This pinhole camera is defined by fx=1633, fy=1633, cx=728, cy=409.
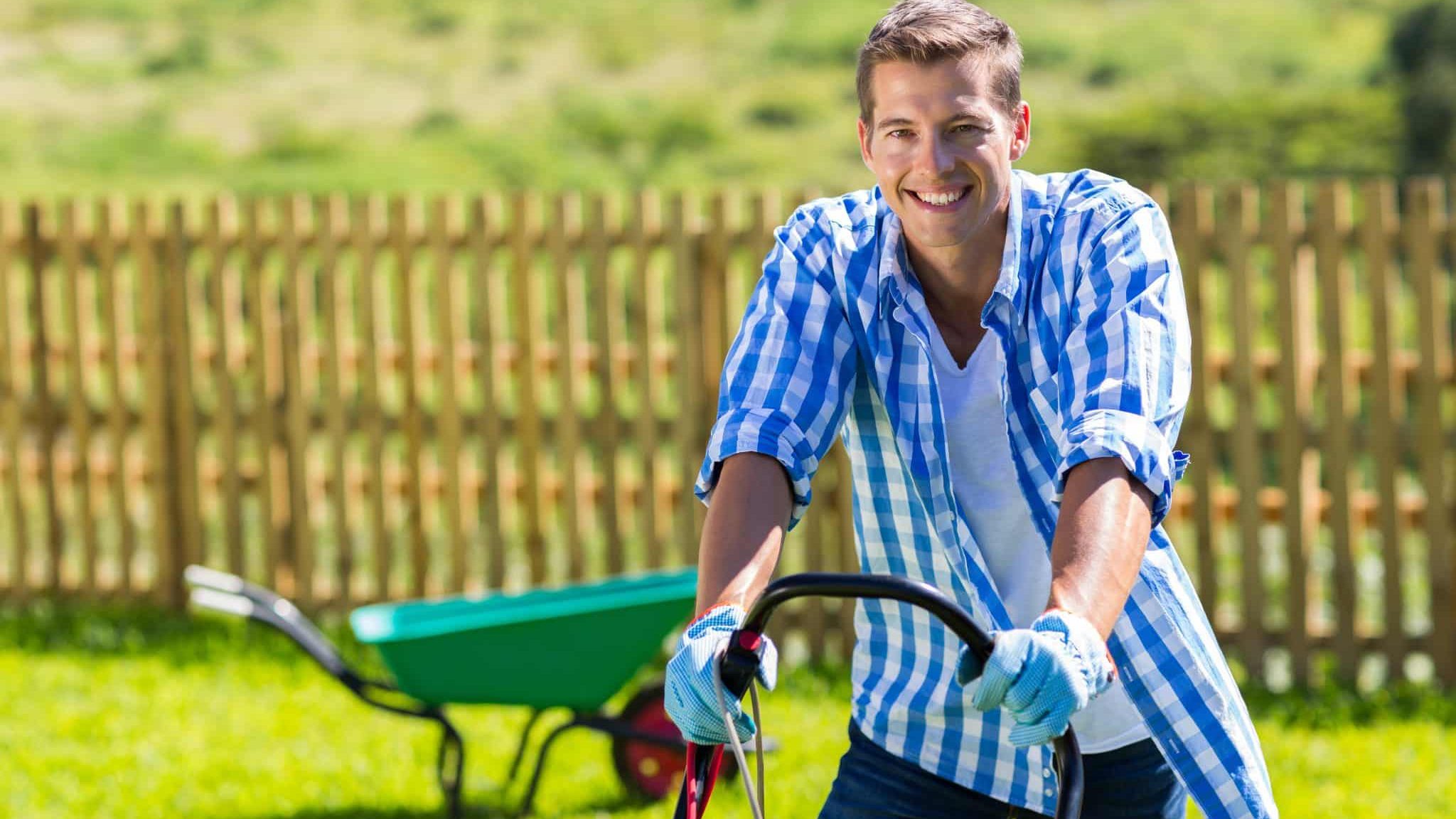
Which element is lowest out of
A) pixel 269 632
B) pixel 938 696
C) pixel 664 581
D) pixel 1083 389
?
pixel 269 632

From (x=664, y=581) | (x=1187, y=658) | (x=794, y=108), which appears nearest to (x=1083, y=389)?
(x=1187, y=658)

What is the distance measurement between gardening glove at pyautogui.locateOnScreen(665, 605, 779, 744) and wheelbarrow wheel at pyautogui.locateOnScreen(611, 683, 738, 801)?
2.88 m

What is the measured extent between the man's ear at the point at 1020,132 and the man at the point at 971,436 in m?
0.01

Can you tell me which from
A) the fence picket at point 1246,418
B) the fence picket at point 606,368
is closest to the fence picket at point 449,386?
the fence picket at point 606,368

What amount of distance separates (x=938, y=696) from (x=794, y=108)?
850 inches

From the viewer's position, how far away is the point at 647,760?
15.3 ft

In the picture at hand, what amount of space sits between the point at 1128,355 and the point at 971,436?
0.28m

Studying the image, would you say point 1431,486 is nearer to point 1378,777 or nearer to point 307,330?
point 1378,777

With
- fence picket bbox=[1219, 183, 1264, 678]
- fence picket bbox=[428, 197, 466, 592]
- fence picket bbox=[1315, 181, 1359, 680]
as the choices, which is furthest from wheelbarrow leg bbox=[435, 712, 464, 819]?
fence picket bbox=[1315, 181, 1359, 680]

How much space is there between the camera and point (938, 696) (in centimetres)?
218

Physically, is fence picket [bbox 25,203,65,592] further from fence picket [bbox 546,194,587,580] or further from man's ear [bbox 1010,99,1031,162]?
man's ear [bbox 1010,99,1031,162]

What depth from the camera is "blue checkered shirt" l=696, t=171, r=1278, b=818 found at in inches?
77.3

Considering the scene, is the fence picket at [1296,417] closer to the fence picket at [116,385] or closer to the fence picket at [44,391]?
the fence picket at [116,385]

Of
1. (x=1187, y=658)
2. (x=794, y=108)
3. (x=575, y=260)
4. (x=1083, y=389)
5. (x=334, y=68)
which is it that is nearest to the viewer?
(x=1083, y=389)
